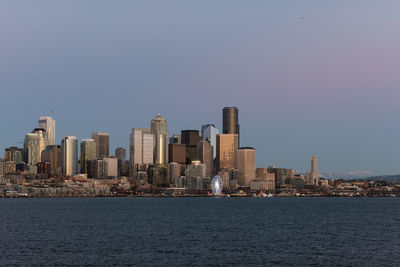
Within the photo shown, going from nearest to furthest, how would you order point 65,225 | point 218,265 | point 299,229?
point 218,265
point 299,229
point 65,225

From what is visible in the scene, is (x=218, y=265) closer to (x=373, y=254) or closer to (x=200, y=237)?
(x=373, y=254)

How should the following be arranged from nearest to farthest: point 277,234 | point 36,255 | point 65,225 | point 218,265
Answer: point 218,265 < point 36,255 < point 277,234 < point 65,225

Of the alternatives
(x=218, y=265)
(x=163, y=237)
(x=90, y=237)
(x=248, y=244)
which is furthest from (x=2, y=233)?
(x=218, y=265)

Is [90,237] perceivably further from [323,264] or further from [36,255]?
[323,264]

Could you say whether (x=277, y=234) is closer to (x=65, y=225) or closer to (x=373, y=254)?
(x=373, y=254)

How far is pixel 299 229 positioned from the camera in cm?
11919

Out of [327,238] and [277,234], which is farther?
[277,234]

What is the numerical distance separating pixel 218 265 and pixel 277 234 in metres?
41.2

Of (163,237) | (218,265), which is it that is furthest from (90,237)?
(218,265)

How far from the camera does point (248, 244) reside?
298ft

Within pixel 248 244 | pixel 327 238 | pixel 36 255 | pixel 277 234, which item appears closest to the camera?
pixel 36 255

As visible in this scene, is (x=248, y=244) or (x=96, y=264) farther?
(x=248, y=244)

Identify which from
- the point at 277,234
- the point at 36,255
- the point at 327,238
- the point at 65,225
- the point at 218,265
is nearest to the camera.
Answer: the point at 218,265

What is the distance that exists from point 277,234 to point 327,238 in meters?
11.6
